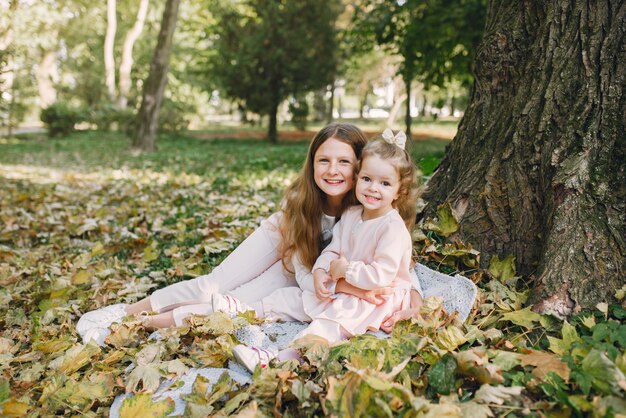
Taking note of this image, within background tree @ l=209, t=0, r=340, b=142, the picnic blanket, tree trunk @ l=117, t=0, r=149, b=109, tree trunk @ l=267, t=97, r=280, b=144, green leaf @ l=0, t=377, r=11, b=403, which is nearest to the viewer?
green leaf @ l=0, t=377, r=11, b=403

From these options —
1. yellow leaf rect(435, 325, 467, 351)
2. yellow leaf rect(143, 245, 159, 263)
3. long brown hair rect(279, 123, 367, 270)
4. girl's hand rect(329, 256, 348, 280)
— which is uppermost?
long brown hair rect(279, 123, 367, 270)

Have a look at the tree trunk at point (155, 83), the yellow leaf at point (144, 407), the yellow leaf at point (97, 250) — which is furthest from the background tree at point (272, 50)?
the yellow leaf at point (144, 407)

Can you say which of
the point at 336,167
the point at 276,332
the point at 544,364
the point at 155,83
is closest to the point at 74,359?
the point at 276,332

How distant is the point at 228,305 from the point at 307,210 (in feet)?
2.30

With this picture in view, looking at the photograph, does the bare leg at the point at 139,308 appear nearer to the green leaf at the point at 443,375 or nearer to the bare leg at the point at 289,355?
the bare leg at the point at 289,355

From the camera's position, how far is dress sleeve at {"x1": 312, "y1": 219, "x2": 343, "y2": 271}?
8.77 ft

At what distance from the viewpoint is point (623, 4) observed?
2.46m

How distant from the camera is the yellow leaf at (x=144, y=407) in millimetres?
1864

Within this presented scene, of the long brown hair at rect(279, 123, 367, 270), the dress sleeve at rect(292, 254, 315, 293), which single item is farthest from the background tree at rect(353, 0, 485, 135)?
the dress sleeve at rect(292, 254, 315, 293)

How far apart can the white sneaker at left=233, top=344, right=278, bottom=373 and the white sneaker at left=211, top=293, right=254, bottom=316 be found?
521 millimetres

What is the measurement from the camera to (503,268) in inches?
107

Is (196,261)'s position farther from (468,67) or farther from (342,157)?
(468,67)

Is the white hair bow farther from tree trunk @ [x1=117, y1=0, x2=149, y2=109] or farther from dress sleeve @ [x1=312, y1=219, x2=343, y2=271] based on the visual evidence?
tree trunk @ [x1=117, y1=0, x2=149, y2=109]

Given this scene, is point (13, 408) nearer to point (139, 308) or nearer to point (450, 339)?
point (139, 308)
